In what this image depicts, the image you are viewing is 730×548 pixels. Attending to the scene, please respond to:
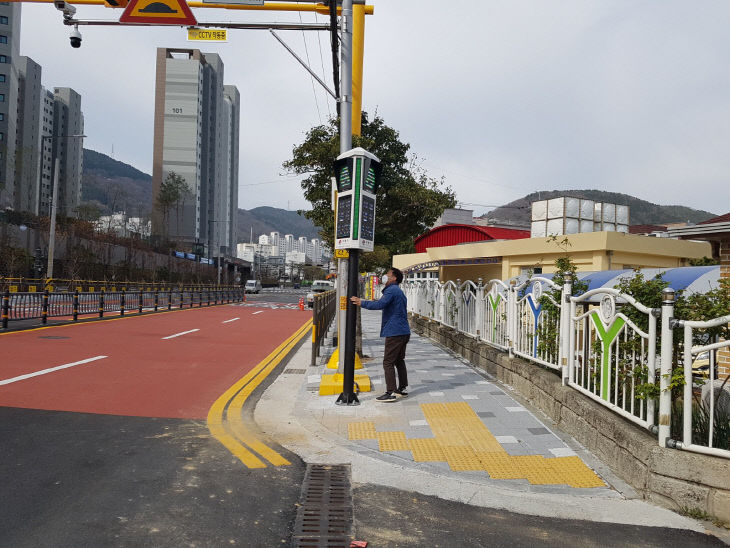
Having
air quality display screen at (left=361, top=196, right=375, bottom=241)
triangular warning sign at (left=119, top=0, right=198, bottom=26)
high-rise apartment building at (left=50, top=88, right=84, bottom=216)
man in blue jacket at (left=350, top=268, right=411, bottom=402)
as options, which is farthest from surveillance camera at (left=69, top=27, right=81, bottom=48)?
high-rise apartment building at (left=50, top=88, right=84, bottom=216)

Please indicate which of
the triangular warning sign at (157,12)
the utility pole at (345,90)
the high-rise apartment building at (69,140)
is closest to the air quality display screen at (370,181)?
the utility pole at (345,90)

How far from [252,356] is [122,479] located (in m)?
6.79

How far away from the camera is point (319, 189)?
13055 millimetres

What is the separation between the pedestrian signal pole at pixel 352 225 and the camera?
21.1ft

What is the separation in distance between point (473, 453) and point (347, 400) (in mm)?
2137

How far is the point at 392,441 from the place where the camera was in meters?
5.04

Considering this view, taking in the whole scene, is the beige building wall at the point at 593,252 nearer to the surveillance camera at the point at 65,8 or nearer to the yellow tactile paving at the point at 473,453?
the yellow tactile paving at the point at 473,453

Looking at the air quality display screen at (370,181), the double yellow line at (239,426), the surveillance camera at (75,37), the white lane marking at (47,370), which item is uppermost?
the surveillance camera at (75,37)

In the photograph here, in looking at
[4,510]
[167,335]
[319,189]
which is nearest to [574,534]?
[4,510]

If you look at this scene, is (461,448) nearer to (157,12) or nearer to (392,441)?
(392,441)

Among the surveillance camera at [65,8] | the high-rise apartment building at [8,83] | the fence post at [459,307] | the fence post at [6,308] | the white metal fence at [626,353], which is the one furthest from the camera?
the high-rise apartment building at [8,83]

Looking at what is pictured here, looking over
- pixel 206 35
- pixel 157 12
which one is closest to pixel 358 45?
pixel 206 35

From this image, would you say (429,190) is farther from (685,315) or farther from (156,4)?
(685,315)

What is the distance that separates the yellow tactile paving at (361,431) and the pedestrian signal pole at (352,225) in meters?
0.84
